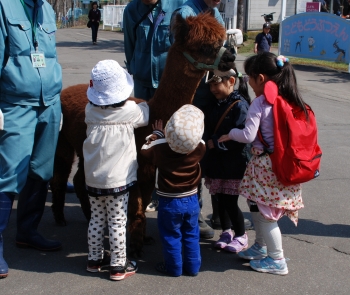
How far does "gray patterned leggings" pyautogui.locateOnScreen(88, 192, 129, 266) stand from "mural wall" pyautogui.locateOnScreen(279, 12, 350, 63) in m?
12.3

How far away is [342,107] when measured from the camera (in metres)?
10.4

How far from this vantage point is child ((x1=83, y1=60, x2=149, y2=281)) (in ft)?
11.5

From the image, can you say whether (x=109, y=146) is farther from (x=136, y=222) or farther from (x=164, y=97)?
(x=136, y=222)

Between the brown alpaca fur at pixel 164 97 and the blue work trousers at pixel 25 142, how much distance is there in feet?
1.16

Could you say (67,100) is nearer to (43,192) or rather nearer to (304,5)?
(43,192)

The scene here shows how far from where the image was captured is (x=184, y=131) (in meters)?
3.33

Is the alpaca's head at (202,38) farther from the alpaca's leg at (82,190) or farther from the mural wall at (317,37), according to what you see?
the mural wall at (317,37)

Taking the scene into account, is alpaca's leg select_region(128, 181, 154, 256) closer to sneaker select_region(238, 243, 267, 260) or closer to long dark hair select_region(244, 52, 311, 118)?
sneaker select_region(238, 243, 267, 260)

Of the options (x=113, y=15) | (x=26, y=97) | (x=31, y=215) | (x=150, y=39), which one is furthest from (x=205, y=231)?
(x=113, y=15)

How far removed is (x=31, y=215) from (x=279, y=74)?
2189 mm

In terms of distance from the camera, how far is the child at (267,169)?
11.7ft

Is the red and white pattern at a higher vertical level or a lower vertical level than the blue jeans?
higher

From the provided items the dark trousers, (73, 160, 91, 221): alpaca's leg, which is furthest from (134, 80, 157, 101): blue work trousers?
the dark trousers

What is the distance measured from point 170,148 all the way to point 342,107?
304 inches
